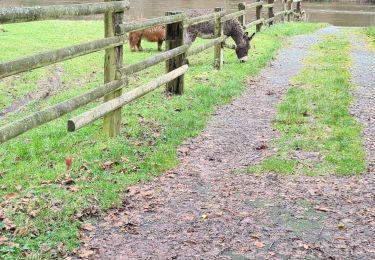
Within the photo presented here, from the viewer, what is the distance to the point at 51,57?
16.8 ft

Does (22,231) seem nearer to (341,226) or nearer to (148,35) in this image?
(341,226)

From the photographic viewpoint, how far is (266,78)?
1141cm

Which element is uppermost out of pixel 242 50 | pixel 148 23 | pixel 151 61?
pixel 148 23

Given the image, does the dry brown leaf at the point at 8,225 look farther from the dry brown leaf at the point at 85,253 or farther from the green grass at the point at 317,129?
the green grass at the point at 317,129

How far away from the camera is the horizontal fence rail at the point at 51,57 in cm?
445

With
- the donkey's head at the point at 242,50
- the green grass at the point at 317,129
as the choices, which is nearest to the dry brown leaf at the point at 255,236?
the green grass at the point at 317,129

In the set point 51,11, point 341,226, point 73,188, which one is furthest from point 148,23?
point 341,226

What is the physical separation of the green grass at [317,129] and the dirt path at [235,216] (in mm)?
251

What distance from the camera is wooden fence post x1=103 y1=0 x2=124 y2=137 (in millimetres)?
6191

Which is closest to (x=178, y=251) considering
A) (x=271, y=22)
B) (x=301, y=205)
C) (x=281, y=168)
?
(x=301, y=205)

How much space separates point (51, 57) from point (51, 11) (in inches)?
17.0

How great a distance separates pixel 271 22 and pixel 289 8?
407cm

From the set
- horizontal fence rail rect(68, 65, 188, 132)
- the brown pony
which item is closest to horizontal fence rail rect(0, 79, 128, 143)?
horizontal fence rail rect(68, 65, 188, 132)

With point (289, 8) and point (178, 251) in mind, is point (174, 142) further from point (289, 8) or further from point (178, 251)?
point (289, 8)
